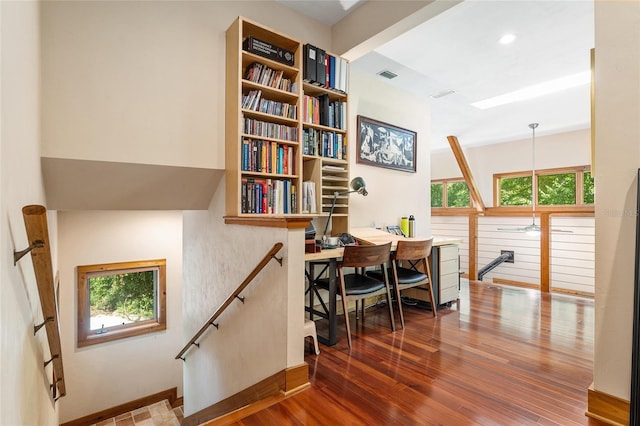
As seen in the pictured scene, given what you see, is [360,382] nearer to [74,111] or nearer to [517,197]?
[74,111]

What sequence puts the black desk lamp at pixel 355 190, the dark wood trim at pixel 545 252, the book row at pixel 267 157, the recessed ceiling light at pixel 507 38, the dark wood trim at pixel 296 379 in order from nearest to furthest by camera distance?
the dark wood trim at pixel 296 379 → the book row at pixel 267 157 → the recessed ceiling light at pixel 507 38 → the black desk lamp at pixel 355 190 → the dark wood trim at pixel 545 252

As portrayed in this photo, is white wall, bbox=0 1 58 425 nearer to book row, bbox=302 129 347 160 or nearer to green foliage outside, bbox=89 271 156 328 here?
book row, bbox=302 129 347 160

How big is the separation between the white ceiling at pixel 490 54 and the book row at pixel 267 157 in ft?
4.46

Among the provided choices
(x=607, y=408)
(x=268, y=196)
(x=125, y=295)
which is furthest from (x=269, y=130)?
(x=125, y=295)

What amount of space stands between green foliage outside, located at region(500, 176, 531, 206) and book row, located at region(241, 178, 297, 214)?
5351 millimetres

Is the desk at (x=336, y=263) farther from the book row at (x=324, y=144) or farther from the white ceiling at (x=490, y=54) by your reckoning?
the white ceiling at (x=490, y=54)

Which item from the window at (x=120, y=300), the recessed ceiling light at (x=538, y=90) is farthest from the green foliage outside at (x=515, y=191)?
the window at (x=120, y=300)

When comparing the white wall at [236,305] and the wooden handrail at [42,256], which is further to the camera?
the white wall at [236,305]

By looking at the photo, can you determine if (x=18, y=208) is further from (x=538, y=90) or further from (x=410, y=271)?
(x=538, y=90)

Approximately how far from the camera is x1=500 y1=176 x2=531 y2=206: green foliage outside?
6152 mm

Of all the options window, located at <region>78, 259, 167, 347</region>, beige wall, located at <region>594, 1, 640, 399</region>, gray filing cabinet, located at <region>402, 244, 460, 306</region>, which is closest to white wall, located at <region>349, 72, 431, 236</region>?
gray filing cabinet, located at <region>402, 244, 460, 306</region>

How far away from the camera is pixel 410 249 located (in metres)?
2.87

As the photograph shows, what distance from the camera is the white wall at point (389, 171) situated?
11.8ft

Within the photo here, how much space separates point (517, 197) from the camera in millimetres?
6281
